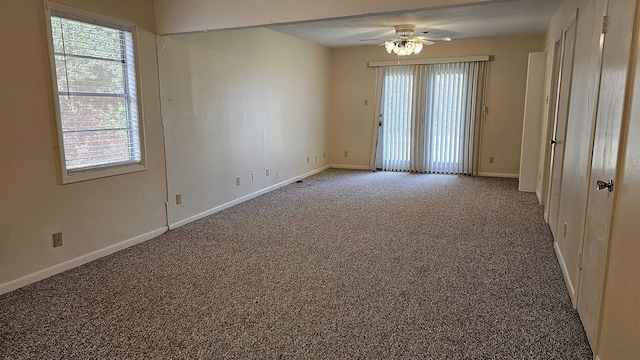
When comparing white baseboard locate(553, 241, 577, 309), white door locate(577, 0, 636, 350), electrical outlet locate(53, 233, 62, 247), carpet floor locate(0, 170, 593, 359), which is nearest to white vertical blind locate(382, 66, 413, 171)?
carpet floor locate(0, 170, 593, 359)

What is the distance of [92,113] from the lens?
3.50 meters

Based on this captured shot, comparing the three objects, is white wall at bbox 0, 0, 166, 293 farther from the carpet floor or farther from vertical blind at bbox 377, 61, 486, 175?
vertical blind at bbox 377, 61, 486, 175

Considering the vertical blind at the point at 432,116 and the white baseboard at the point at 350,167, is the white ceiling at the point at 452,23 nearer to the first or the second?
the vertical blind at the point at 432,116

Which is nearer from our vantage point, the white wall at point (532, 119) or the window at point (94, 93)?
the window at point (94, 93)

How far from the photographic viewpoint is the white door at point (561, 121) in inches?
139

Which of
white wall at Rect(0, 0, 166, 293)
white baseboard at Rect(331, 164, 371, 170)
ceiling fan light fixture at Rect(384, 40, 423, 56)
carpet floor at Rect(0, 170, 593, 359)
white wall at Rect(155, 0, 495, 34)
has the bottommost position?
carpet floor at Rect(0, 170, 593, 359)

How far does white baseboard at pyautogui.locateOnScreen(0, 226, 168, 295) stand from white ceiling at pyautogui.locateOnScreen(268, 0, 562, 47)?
2965 millimetres

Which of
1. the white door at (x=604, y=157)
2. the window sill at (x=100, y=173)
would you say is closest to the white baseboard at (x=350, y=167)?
the window sill at (x=100, y=173)

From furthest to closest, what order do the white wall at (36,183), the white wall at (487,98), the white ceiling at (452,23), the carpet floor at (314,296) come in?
the white wall at (487,98), the white ceiling at (452,23), the white wall at (36,183), the carpet floor at (314,296)

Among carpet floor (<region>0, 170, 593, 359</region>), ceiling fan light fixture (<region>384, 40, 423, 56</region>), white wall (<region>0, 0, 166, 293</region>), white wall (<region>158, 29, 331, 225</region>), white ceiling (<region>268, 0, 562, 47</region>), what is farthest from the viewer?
ceiling fan light fixture (<region>384, 40, 423, 56</region>)

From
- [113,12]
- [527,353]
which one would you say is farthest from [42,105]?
[527,353]

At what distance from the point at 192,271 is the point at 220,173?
6.91 ft

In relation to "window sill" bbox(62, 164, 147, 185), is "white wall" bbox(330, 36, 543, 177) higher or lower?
higher

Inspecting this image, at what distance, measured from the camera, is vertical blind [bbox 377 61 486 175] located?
7.35m
